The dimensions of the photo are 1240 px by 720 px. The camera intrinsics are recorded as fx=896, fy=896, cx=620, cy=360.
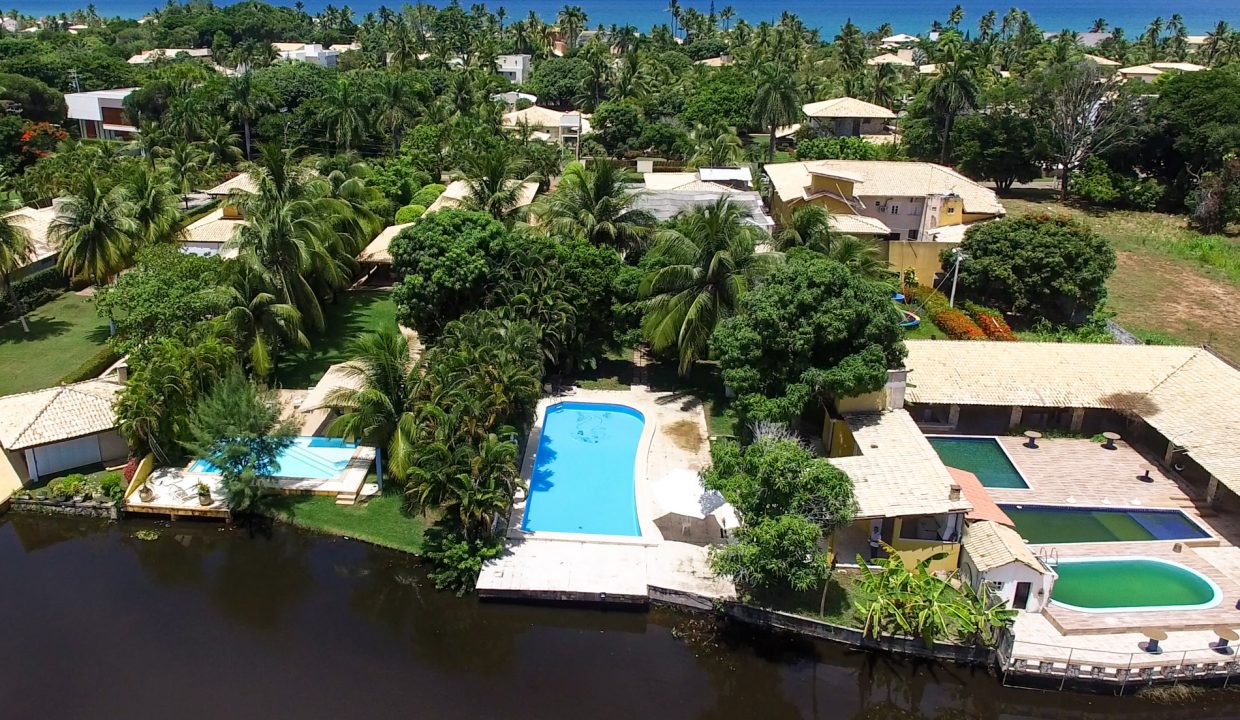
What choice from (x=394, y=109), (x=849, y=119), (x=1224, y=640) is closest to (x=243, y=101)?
(x=394, y=109)

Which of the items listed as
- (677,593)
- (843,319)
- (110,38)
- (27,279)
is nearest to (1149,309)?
(843,319)

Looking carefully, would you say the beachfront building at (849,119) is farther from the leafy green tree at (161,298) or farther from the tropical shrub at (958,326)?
the leafy green tree at (161,298)

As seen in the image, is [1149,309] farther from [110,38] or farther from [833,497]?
[110,38]

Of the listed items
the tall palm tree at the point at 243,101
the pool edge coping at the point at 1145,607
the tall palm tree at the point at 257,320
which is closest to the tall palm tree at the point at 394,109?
the tall palm tree at the point at 243,101

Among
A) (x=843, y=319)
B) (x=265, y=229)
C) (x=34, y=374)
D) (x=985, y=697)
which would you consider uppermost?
(x=265, y=229)

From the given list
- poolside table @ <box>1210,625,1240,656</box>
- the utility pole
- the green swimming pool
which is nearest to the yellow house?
the green swimming pool

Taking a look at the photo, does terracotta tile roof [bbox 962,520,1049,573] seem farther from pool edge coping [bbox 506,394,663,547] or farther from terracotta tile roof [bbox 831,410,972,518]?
pool edge coping [bbox 506,394,663,547]
